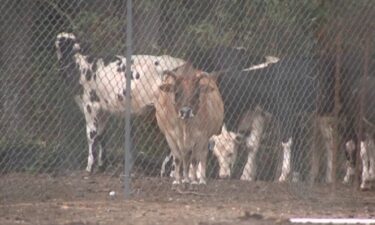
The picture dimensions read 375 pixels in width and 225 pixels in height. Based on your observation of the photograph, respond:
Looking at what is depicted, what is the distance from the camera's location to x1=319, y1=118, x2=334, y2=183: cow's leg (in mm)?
11375

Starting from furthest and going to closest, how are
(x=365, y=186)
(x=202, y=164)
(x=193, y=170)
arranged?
(x=365, y=186) → (x=202, y=164) → (x=193, y=170)

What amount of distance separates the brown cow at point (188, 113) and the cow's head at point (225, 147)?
1.48m

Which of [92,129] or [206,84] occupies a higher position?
[206,84]

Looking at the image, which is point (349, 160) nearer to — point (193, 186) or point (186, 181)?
point (193, 186)

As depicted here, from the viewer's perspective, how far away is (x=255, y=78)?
11.6 meters

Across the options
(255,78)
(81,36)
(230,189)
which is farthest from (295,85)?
(81,36)

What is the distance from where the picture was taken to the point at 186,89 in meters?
10.2

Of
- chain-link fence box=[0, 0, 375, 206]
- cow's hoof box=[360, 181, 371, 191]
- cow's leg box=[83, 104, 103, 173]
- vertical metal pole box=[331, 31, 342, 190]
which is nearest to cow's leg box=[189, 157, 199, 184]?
chain-link fence box=[0, 0, 375, 206]

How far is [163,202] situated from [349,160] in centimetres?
340

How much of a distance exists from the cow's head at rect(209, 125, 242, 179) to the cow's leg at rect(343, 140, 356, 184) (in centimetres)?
143

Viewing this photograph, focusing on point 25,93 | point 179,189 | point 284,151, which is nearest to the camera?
point 179,189

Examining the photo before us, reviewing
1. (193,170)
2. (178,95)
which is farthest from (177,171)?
(178,95)

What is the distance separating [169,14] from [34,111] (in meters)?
1.87

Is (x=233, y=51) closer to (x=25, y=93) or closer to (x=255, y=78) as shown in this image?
(x=255, y=78)
